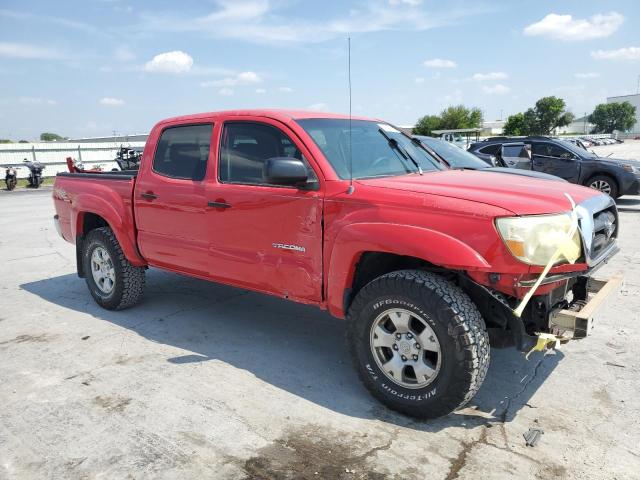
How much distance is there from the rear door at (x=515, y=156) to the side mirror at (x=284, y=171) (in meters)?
9.70

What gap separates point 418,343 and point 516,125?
99.0 m

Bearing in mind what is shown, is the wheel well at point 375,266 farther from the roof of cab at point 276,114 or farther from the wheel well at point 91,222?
the wheel well at point 91,222

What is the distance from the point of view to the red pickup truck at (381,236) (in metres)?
2.85

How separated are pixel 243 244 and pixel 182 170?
1042 millimetres

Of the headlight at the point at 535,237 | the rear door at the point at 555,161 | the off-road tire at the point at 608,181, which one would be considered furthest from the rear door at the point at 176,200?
the off-road tire at the point at 608,181

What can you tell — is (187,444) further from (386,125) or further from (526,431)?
(386,125)

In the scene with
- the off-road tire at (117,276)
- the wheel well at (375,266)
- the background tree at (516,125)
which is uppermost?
the background tree at (516,125)

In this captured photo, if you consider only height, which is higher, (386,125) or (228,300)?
(386,125)

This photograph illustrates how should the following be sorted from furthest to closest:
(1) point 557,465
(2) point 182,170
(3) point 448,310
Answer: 1. (2) point 182,170
2. (3) point 448,310
3. (1) point 557,465

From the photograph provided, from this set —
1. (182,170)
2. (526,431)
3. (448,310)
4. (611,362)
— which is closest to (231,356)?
(182,170)

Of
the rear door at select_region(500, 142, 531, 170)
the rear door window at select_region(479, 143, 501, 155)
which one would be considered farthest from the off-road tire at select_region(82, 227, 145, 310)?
the rear door window at select_region(479, 143, 501, 155)

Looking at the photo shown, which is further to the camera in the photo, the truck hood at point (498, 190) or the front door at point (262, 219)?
the front door at point (262, 219)

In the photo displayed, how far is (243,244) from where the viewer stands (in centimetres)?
392

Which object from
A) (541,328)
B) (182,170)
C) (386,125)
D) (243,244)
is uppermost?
(386,125)
